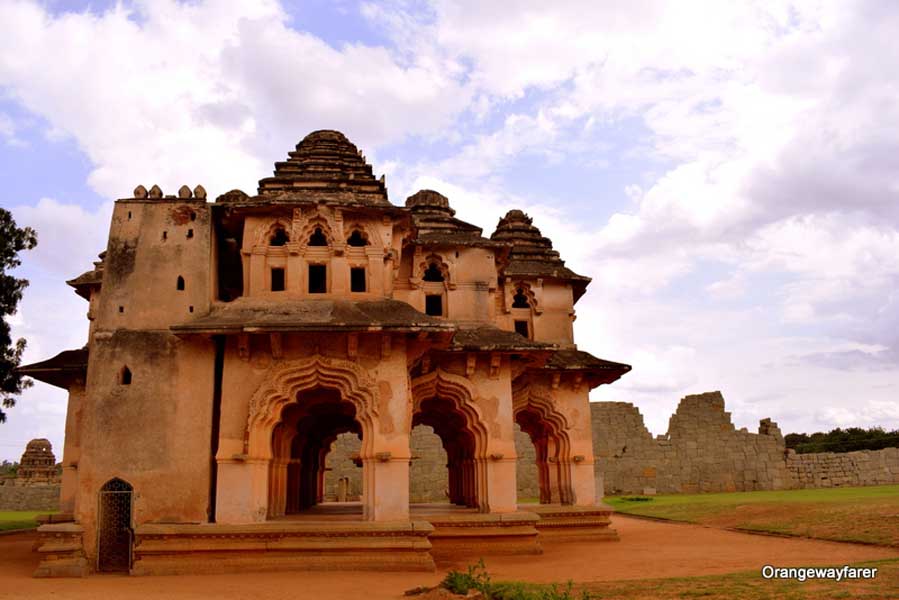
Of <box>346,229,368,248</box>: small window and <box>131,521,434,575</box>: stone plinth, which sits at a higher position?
<box>346,229,368,248</box>: small window

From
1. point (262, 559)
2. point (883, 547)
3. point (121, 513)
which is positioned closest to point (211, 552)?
point (262, 559)

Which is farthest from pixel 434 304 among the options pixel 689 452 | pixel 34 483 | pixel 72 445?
pixel 34 483

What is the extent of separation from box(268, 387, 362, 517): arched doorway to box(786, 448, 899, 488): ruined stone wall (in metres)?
22.2

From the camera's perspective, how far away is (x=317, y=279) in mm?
17891

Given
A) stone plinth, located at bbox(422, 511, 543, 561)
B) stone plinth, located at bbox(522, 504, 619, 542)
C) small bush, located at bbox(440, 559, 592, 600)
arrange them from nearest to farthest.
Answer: small bush, located at bbox(440, 559, 592, 600), stone plinth, located at bbox(422, 511, 543, 561), stone plinth, located at bbox(522, 504, 619, 542)

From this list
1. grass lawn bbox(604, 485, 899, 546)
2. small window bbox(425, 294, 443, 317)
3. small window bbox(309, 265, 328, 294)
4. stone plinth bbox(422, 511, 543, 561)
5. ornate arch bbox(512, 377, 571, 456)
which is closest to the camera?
small window bbox(309, 265, 328, 294)

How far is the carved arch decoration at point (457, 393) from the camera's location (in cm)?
1875

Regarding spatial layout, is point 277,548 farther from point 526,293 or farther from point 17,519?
point 17,519

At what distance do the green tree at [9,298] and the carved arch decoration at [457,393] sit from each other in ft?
44.2

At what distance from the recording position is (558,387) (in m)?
22.8

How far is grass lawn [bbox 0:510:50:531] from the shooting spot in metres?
28.0

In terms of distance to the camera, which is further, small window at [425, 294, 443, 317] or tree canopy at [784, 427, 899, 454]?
tree canopy at [784, 427, 899, 454]

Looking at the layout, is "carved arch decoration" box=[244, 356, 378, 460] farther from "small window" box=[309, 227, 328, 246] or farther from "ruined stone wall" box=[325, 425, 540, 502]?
"ruined stone wall" box=[325, 425, 540, 502]

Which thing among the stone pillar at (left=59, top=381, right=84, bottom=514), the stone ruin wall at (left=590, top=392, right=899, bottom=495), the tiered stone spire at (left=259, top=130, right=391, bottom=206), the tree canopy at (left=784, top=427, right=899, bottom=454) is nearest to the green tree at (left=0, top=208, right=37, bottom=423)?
the stone pillar at (left=59, top=381, right=84, bottom=514)
